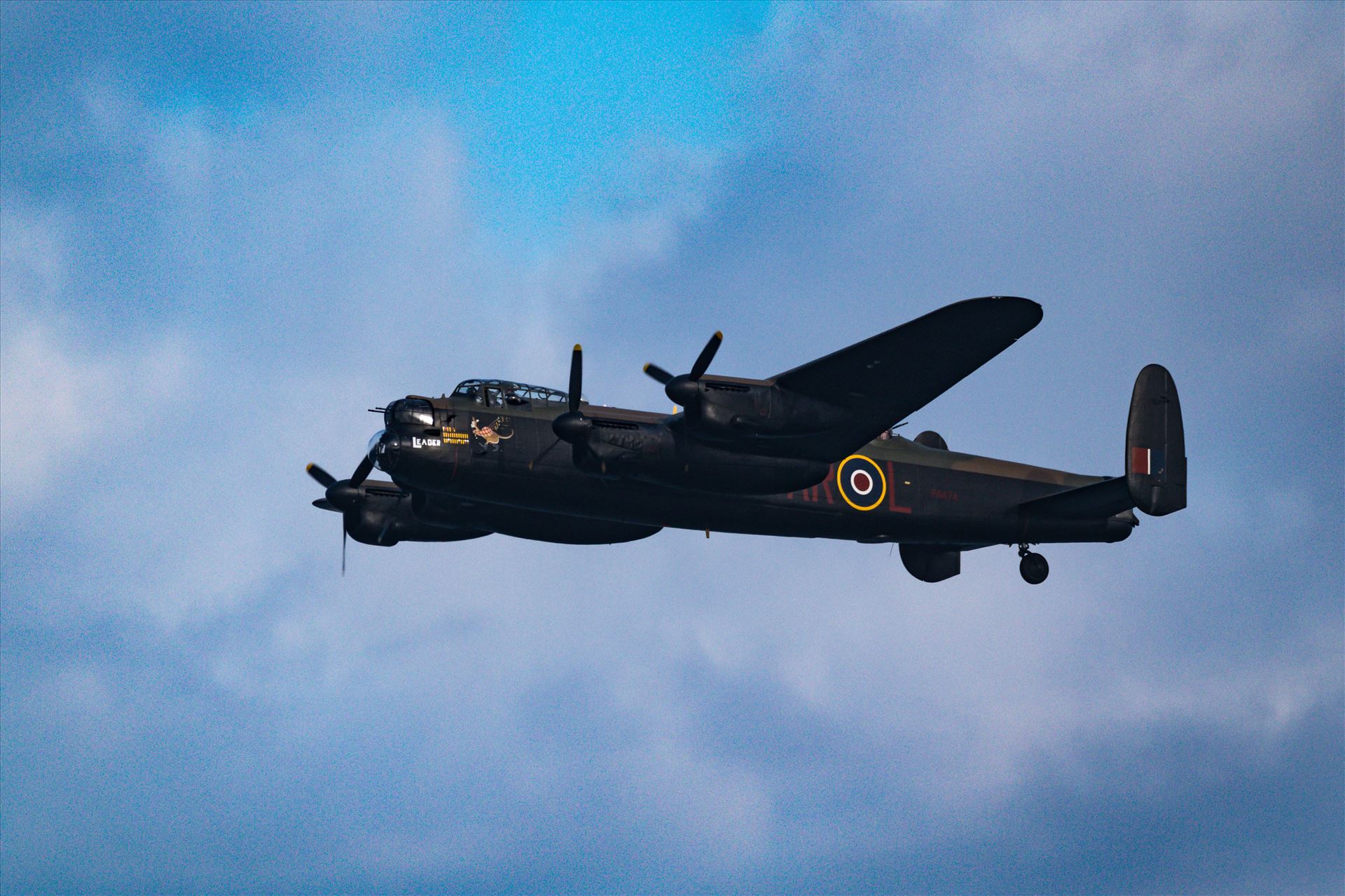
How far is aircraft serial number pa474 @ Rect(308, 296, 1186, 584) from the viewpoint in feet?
106

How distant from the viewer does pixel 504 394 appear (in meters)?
34.7

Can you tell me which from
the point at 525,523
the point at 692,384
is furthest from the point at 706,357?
the point at 525,523

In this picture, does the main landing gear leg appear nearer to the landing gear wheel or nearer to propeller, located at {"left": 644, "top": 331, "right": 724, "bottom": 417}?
the landing gear wheel

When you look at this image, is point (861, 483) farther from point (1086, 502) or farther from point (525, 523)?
point (525, 523)

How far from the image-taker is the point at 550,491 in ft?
112

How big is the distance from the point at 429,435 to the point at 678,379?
19.2 ft

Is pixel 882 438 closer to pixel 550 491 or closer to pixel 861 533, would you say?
pixel 861 533

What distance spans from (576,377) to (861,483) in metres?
7.98

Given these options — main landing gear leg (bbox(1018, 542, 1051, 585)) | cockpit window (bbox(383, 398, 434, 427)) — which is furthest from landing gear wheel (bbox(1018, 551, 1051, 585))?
cockpit window (bbox(383, 398, 434, 427))

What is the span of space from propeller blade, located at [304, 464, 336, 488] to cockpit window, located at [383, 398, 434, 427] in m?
9.03

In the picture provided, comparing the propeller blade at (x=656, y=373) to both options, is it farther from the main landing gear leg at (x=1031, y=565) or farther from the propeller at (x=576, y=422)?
the main landing gear leg at (x=1031, y=565)

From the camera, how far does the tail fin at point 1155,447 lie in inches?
1460

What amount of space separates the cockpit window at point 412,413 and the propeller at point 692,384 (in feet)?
18.2

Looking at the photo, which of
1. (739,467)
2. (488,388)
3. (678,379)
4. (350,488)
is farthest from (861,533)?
(350,488)
